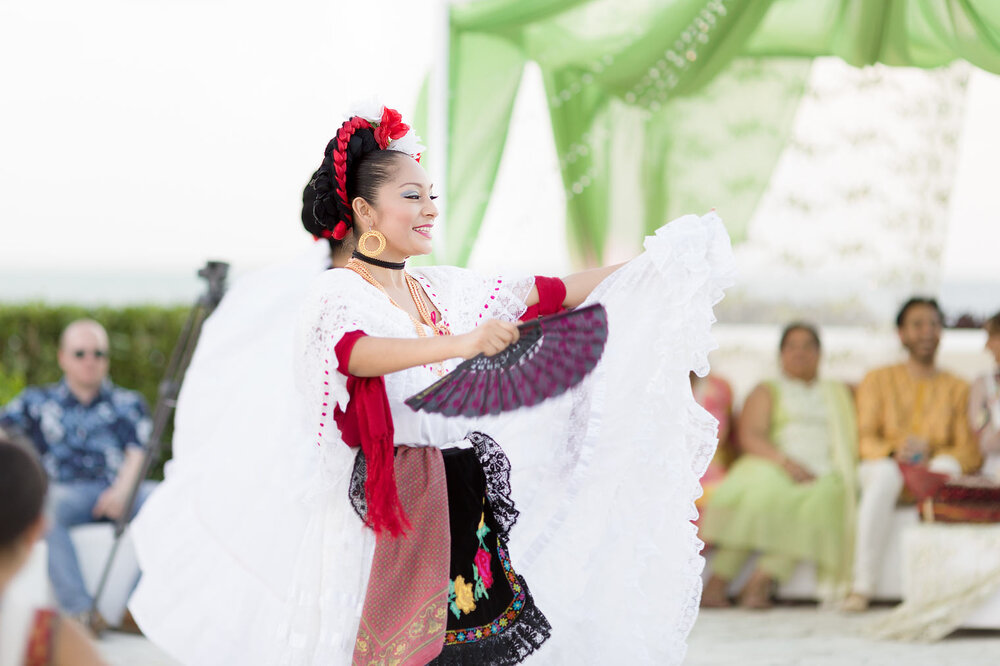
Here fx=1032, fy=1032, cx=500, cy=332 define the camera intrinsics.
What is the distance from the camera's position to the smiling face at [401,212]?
2475 millimetres

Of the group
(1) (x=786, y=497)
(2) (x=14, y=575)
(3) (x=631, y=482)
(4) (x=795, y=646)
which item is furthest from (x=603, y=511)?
(1) (x=786, y=497)

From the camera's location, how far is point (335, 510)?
7.98ft

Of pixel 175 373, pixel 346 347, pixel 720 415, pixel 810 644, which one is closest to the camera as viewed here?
pixel 346 347

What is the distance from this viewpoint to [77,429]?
5.08m

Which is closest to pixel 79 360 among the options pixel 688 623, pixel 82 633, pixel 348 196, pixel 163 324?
pixel 163 324

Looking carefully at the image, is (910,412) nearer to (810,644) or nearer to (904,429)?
(904,429)

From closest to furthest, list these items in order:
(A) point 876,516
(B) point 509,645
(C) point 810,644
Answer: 1. (B) point 509,645
2. (C) point 810,644
3. (A) point 876,516

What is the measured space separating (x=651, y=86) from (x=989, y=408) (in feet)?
7.62

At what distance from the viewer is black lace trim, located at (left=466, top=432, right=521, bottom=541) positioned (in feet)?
8.16

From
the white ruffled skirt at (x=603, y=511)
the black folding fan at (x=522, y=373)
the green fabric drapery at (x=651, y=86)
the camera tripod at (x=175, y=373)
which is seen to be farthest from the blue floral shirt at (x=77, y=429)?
the black folding fan at (x=522, y=373)

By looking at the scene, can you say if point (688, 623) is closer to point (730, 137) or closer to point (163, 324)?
point (730, 137)

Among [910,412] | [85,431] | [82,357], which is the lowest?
[85,431]

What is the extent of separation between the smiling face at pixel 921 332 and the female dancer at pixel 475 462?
2.92 metres

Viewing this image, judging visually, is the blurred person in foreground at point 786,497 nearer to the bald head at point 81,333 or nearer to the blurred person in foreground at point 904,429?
the blurred person in foreground at point 904,429
